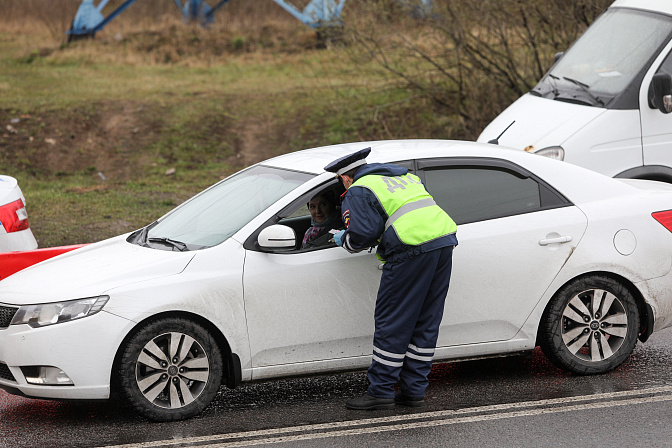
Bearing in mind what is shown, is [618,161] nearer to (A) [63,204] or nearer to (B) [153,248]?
(B) [153,248]

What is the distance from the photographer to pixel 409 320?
5004mm

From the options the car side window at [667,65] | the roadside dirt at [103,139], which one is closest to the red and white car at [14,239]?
the car side window at [667,65]

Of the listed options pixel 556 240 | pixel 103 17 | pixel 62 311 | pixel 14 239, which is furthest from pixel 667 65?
pixel 103 17

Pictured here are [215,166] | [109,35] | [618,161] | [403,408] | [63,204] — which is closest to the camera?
[403,408]

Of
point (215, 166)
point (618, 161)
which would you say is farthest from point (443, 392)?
point (215, 166)

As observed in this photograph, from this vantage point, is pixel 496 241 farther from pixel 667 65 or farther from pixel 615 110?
pixel 667 65

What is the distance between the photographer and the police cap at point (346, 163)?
5105 millimetres

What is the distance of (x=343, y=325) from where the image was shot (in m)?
5.17

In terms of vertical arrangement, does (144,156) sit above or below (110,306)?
below

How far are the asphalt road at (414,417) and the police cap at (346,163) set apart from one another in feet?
4.56

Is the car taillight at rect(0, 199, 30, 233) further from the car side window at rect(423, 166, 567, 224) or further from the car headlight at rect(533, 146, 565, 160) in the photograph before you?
the car headlight at rect(533, 146, 565, 160)

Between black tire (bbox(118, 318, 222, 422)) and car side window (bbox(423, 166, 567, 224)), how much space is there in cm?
166

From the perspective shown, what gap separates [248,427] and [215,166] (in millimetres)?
11510

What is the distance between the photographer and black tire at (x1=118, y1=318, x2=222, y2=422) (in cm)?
479
